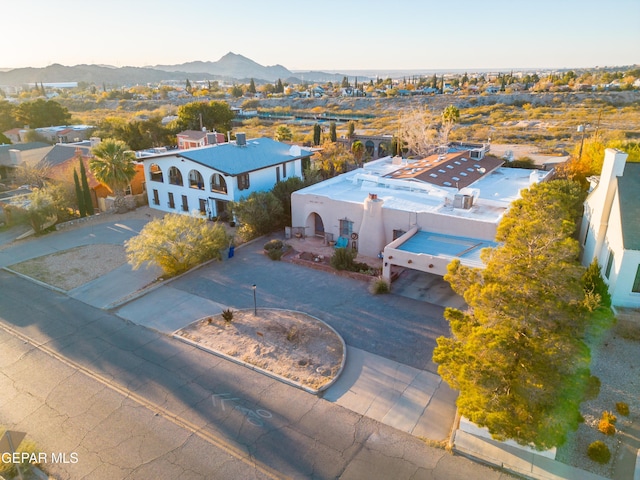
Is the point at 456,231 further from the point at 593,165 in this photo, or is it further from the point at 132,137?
the point at 132,137

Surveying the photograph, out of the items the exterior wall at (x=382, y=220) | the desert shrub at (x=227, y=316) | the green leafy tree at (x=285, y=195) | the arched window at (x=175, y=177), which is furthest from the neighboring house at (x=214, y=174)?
A: the desert shrub at (x=227, y=316)

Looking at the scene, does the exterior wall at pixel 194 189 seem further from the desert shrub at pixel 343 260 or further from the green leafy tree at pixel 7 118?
the green leafy tree at pixel 7 118

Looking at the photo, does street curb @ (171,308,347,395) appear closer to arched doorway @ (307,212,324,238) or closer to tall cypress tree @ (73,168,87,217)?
arched doorway @ (307,212,324,238)

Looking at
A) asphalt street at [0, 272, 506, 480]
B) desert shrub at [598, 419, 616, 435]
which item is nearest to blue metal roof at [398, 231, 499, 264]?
desert shrub at [598, 419, 616, 435]

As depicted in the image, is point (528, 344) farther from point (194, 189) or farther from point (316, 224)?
point (194, 189)

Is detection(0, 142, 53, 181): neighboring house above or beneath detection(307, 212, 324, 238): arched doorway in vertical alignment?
above

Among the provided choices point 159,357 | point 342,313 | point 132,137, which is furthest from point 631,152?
point 132,137
